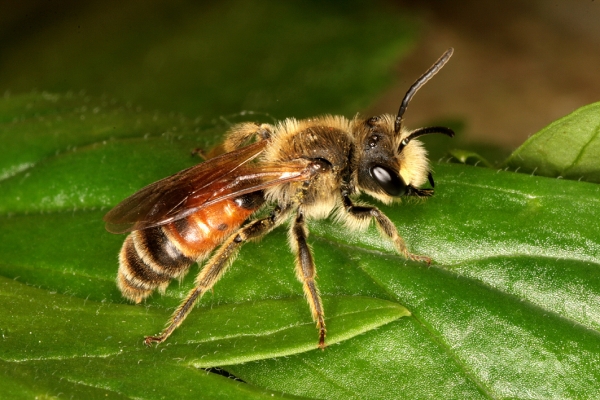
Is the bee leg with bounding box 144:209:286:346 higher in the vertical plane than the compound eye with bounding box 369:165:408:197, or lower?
lower

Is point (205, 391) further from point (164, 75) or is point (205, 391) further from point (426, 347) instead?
point (164, 75)

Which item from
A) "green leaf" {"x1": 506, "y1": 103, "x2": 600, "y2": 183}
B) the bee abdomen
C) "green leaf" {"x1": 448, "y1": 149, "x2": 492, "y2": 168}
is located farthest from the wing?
"green leaf" {"x1": 506, "y1": 103, "x2": 600, "y2": 183}

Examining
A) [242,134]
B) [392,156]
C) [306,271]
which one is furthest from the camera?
[242,134]

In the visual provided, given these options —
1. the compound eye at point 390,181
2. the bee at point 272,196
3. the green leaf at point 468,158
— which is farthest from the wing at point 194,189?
the green leaf at point 468,158

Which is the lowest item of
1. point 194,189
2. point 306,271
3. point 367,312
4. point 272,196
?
point 367,312

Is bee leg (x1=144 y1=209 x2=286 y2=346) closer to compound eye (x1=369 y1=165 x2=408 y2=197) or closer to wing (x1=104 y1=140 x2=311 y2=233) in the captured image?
wing (x1=104 y1=140 x2=311 y2=233)

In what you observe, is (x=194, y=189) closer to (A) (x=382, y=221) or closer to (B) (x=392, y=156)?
(A) (x=382, y=221)

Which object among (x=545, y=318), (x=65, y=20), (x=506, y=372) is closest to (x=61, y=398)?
(x=506, y=372)

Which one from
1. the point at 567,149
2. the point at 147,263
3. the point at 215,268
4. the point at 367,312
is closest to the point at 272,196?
the point at 215,268
